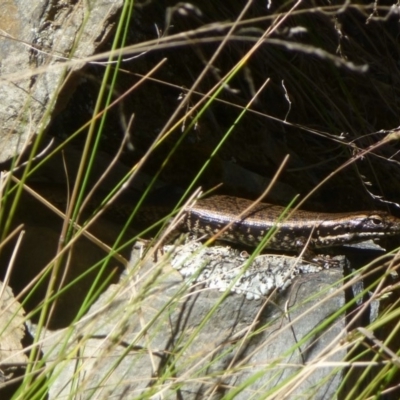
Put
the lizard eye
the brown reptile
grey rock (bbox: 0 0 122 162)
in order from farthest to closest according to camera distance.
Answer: the lizard eye < the brown reptile < grey rock (bbox: 0 0 122 162)

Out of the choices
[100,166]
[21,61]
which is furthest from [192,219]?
[21,61]

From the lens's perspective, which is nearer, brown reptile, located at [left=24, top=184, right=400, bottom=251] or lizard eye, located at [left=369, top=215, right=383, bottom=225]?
brown reptile, located at [left=24, top=184, right=400, bottom=251]

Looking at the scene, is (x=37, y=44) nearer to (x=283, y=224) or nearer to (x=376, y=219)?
(x=283, y=224)

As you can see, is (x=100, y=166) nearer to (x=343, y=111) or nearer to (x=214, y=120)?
(x=214, y=120)

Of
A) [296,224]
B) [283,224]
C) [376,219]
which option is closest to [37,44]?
[283,224]

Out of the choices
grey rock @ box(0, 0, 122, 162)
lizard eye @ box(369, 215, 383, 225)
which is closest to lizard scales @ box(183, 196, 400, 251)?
lizard eye @ box(369, 215, 383, 225)

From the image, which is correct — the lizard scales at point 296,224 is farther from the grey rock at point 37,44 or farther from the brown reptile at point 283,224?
the grey rock at point 37,44

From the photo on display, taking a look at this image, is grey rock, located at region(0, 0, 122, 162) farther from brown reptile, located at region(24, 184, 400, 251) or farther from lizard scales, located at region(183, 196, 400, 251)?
lizard scales, located at region(183, 196, 400, 251)

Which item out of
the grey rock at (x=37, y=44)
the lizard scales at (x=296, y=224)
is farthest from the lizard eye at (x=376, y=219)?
the grey rock at (x=37, y=44)
